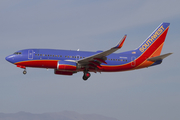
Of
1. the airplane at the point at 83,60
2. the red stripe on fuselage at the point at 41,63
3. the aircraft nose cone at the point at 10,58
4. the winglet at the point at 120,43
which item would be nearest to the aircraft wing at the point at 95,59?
the airplane at the point at 83,60

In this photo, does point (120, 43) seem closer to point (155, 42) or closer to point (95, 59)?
point (95, 59)

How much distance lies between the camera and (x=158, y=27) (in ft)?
171

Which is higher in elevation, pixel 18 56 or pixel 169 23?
pixel 169 23

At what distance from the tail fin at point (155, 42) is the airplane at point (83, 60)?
0.33 metres

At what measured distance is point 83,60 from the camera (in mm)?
42219

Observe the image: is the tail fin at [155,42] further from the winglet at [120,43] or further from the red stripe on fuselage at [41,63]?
the red stripe on fuselage at [41,63]

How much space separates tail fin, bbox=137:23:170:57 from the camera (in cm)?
4874

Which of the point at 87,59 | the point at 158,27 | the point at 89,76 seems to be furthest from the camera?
the point at 158,27

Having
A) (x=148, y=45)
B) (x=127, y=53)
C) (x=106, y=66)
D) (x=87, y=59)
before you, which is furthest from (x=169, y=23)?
(x=87, y=59)

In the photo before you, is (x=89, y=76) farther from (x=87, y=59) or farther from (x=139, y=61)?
(x=139, y=61)

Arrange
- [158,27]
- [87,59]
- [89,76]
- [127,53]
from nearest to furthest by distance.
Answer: [87,59] → [89,76] → [127,53] → [158,27]

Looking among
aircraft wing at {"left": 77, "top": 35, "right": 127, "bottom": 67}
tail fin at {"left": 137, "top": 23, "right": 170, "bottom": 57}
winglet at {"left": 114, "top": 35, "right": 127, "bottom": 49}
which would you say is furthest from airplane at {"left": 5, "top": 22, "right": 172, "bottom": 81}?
winglet at {"left": 114, "top": 35, "right": 127, "bottom": 49}

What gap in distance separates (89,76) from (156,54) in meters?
12.9

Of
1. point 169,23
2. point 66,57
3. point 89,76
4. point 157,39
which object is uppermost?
point 169,23
